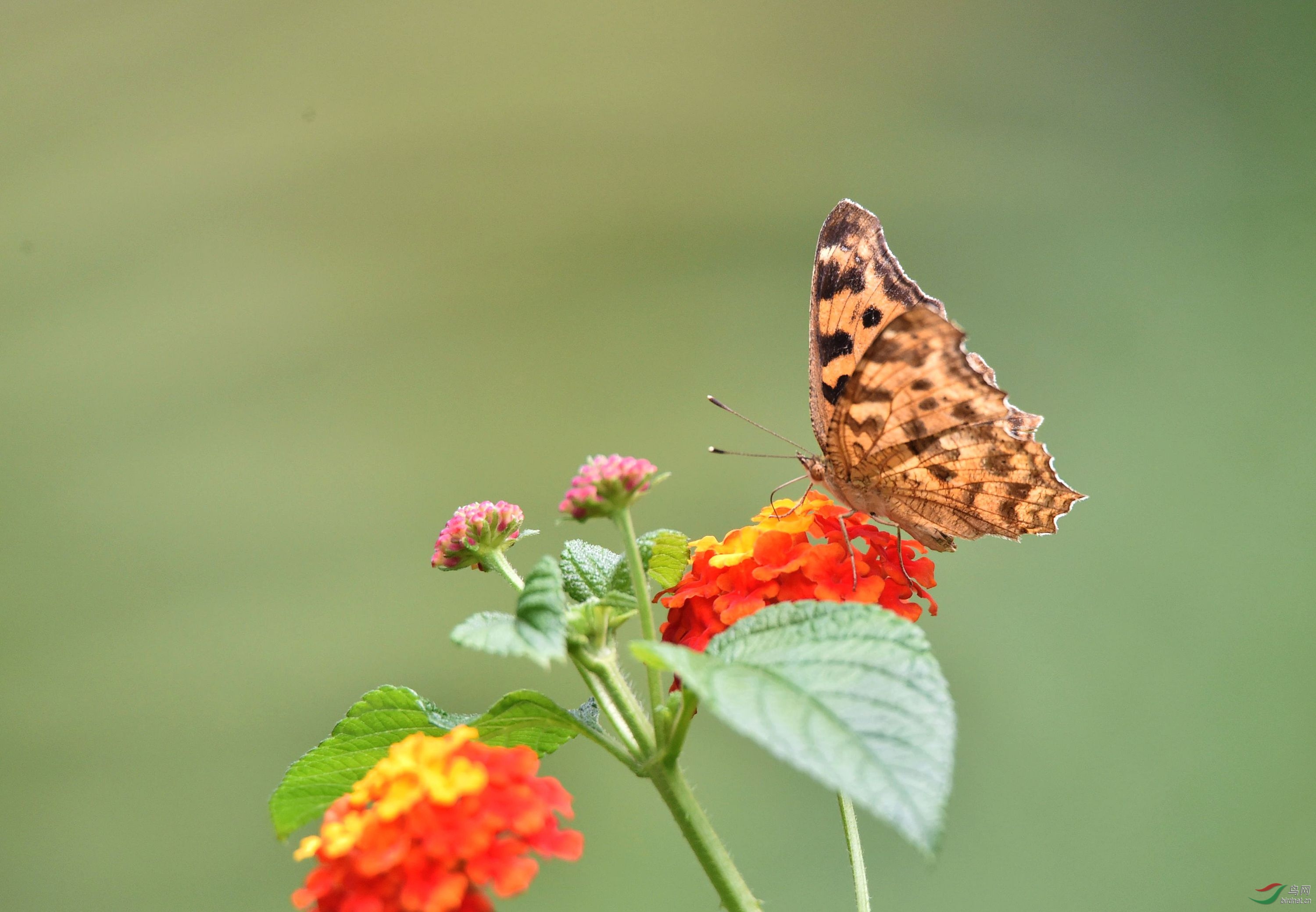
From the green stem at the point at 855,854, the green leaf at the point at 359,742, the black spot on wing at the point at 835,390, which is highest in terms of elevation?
the black spot on wing at the point at 835,390

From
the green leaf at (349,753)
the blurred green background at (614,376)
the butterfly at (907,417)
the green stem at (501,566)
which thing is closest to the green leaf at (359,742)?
the green leaf at (349,753)

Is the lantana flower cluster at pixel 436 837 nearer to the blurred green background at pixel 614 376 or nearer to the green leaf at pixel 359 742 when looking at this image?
the green leaf at pixel 359 742

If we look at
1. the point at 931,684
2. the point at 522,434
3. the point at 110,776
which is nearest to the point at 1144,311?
the point at 522,434

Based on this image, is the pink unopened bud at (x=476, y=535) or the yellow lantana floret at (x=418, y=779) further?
the pink unopened bud at (x=476, y=535)

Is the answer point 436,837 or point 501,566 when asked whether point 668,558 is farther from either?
point 436,837

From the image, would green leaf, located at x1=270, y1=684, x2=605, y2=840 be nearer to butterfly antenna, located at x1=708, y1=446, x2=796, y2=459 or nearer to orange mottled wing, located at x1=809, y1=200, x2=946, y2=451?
butterfly antenna, located at x1=708, y1=446, x2=796, y2=459

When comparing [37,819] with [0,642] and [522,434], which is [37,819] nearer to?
[0,642]

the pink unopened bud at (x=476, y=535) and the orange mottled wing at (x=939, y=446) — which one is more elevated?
the pink unopened bud at (x=476, y=535)
